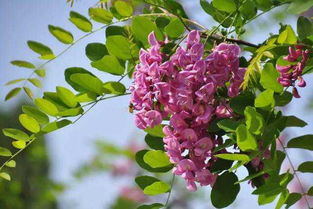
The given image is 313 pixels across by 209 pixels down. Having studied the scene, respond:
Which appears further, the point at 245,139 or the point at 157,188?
the point at 157,188

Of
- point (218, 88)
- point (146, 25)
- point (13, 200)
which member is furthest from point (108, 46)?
point (13, 200)

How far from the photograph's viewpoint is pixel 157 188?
2.48 ft

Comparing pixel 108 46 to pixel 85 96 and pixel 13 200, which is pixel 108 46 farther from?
pixel 13 200

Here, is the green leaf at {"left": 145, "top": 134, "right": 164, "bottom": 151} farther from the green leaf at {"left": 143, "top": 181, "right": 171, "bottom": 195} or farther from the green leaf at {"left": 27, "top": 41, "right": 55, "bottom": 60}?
the green leaf at {"left": 27, "top": 41, "right": 55, "bottom": 60}

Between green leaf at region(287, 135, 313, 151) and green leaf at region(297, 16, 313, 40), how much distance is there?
132mm

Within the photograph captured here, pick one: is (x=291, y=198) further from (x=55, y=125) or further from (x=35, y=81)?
(x=35, y=81)

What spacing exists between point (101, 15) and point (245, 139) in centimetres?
32

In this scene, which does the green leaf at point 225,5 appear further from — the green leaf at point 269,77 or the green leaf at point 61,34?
the green leaf at point 61,34

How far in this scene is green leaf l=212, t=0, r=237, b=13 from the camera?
74 cm

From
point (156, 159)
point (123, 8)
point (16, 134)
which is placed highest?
point (123, 8)

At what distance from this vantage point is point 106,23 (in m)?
0.82

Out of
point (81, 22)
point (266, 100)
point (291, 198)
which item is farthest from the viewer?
point (81, 22)

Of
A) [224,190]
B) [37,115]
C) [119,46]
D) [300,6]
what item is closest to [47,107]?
[37,115]

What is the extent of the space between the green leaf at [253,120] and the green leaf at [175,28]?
17 centimetres
